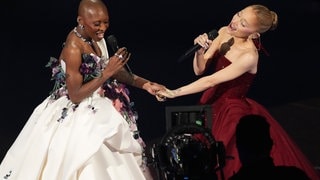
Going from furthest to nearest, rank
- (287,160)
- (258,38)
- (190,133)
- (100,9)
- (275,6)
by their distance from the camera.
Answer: (275,6) → (258,38) → (287,160) → (100,9) → (190,133)

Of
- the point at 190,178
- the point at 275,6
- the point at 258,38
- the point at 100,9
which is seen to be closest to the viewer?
the point at 190,178

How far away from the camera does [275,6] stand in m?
4.04

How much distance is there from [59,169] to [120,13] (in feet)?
4.64

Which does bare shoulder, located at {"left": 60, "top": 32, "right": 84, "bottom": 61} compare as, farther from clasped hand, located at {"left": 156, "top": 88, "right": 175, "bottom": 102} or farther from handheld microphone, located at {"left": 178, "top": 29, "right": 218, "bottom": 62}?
handheld microphone, located at {"left": 178, "top": 29, "right": 218, "bottom": 62}

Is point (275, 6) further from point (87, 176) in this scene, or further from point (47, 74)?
point (87, 176)

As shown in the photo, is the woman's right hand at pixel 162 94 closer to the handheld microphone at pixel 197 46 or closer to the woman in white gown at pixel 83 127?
the handheld microphone at pixel 197 46

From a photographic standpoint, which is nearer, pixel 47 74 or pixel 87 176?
pixel 87 176

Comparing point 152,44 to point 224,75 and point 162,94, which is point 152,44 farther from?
point 224,75

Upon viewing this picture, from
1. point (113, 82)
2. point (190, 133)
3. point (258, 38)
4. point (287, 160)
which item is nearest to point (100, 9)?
point (113, 82)

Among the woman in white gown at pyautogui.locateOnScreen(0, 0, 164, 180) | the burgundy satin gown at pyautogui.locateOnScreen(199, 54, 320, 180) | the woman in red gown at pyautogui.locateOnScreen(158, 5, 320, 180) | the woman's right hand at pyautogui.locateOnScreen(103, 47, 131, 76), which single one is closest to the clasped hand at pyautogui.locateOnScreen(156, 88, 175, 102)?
the woman in red gown at pyautogui.locateOnScreen(158, 5, 320, 180)

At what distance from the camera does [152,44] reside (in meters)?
4.08

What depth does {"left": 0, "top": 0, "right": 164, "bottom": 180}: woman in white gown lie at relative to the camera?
9.75ft

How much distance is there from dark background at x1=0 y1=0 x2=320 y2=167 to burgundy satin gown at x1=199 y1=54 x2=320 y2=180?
49 cm

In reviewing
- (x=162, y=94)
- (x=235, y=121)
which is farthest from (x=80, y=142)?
(x=235, y=121)
